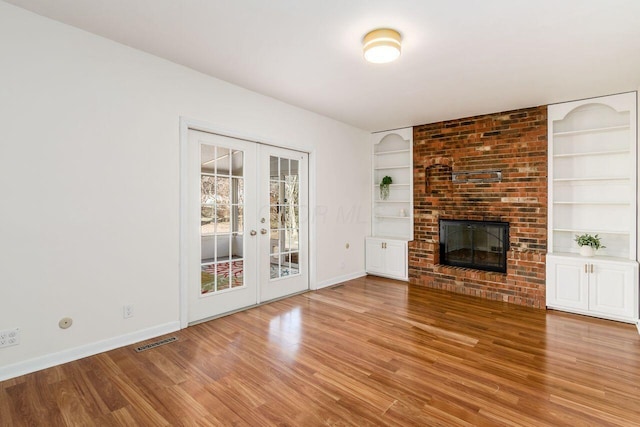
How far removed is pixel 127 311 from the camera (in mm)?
2799

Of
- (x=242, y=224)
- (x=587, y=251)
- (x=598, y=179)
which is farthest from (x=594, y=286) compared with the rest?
(x=242, y=224)

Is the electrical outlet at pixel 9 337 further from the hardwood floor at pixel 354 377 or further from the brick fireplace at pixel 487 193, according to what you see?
the brick fireplace at pixel 487 193

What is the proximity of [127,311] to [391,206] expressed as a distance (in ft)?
14.3

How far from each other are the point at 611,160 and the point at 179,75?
505 centimetres

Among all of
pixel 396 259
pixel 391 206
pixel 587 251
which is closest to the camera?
pixel 587 251

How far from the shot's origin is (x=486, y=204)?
4.59m

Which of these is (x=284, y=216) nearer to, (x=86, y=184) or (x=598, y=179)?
(x=86, y=184)

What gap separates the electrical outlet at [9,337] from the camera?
221 cm

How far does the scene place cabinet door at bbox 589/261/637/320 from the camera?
342 centimetres

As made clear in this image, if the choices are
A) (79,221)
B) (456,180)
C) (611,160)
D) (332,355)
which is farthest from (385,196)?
(79,221)

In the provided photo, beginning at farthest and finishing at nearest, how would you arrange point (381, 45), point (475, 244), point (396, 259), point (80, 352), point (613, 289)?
point (396, 259)
point (475, 244)
point (613, 289)
point (80, 352)
point (381, 45)

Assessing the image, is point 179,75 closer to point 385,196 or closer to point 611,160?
point 385,196

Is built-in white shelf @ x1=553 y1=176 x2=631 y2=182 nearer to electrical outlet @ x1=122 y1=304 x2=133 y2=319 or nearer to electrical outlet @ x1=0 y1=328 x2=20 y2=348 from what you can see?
electrical outlet @ x1=122 y1=304 x2=133 y2=319

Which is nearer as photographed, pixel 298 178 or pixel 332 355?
pixel 332 355
